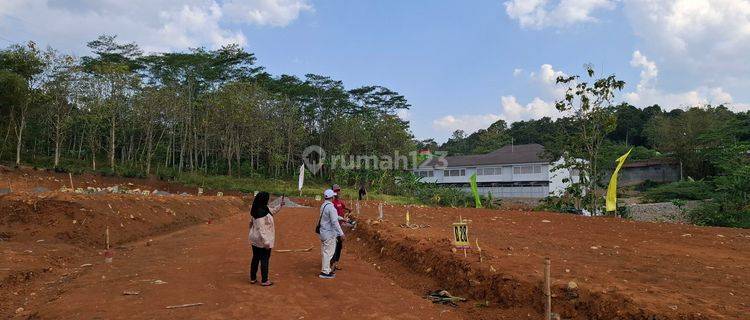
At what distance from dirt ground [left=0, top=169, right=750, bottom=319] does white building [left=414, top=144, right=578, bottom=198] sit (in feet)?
113

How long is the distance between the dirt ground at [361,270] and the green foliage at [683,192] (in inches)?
839

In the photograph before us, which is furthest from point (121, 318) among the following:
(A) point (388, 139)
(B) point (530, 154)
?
(B) point (530, 154)

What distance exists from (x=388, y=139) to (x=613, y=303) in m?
44.0

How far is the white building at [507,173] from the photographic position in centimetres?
4797

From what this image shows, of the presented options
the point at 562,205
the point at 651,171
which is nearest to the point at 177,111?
the point at 562,205

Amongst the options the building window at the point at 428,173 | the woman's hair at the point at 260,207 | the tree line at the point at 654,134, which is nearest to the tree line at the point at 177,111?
the building window at the point at 428,173

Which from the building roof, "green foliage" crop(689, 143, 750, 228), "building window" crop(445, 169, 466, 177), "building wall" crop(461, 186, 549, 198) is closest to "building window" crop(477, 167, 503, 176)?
the building roof

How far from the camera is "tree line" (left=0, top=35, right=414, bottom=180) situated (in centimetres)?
3269

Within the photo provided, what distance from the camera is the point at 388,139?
1943 inches

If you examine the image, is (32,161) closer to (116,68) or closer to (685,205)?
(116,68)

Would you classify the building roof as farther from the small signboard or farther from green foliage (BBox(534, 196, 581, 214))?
the small signboard

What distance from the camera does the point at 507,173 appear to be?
168 feet

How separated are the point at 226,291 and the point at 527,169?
46229 mm

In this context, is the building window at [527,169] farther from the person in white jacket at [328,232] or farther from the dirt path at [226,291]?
the person in white jacket at [328,232]
